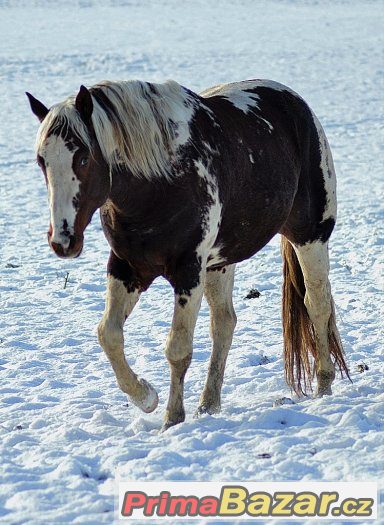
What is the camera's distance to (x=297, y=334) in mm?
5789

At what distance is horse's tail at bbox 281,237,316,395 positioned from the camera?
565cm

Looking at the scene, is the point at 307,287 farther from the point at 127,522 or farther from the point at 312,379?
the point at 127,522

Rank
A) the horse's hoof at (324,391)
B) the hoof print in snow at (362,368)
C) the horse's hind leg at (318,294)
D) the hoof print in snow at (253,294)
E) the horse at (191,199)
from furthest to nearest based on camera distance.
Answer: the hoof print in snow at (253,294), the hoof print in snow at (362,368), the horse's hind leg at (318,294), the horse's hoof at (324,391), the horse at (191,199)

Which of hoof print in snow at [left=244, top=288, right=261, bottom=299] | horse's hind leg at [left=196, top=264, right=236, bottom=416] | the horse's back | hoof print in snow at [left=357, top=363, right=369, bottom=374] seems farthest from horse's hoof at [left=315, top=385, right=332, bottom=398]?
hoof print in snow at [left=244, top=288, right=261, bottom=299]

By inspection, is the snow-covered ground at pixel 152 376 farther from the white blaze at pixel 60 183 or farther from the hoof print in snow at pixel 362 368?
the white blaze at pixel 60 183

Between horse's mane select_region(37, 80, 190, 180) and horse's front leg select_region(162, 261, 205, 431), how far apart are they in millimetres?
542

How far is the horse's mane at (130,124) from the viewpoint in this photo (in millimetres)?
4223

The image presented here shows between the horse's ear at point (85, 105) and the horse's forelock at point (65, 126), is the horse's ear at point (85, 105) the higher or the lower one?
the higher one

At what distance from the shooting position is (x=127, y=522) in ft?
11.6

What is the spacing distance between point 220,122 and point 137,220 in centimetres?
80

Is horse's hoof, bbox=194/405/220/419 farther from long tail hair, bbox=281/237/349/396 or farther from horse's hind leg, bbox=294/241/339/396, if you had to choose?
horse's hind leg, bbox=294/241/339/396

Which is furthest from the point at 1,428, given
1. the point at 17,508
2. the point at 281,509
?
the point at 281,509

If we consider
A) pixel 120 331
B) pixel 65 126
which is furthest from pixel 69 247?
pixel 120 331

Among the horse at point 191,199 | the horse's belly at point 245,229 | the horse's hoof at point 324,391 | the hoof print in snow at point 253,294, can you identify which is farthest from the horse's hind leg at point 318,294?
the hoof print in snow at point 253,294
